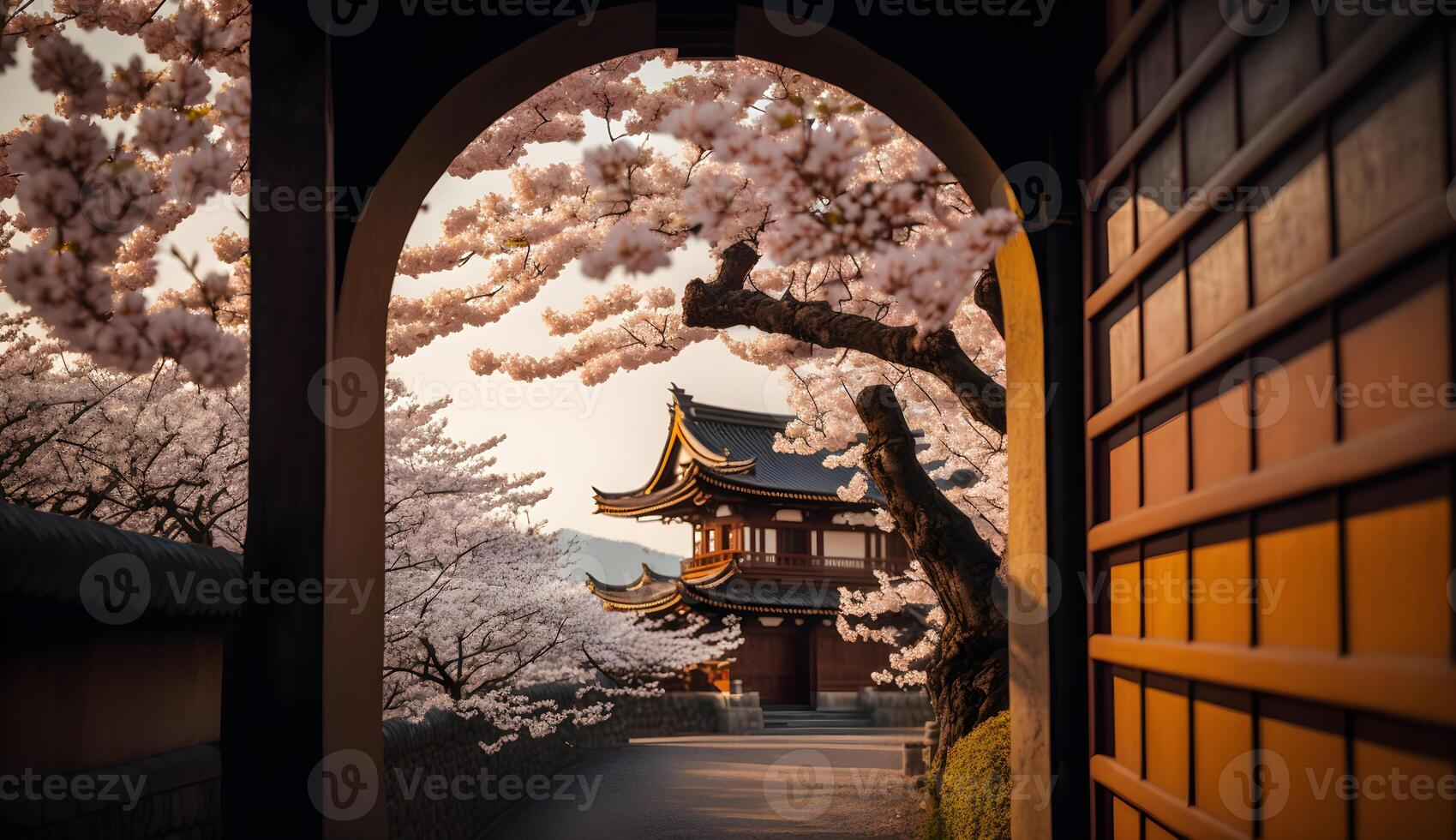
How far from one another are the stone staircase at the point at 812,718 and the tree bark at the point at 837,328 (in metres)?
17.8

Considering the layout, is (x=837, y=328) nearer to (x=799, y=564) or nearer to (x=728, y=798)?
(x=728, y=798)

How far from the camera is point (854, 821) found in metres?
10.4

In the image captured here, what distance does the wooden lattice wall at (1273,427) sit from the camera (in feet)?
4.97

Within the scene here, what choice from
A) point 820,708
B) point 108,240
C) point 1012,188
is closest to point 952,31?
point 1012,188

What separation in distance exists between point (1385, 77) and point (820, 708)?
2610 cm

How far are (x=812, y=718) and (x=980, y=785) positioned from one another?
19.9 meters

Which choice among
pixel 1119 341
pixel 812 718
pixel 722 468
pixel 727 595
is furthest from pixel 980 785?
pixel 722 468

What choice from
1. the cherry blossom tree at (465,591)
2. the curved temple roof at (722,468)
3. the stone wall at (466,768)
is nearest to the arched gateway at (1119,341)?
the stone wall at (466,768)

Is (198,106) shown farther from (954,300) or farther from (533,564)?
(533,564)

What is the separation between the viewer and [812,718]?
25375 millimetres

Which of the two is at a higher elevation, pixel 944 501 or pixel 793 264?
pixel 793 264

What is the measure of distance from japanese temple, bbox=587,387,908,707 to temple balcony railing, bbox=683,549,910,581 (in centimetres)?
3

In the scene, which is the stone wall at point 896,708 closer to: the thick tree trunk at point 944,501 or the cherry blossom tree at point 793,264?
the cherry blossom tree at point 793,264

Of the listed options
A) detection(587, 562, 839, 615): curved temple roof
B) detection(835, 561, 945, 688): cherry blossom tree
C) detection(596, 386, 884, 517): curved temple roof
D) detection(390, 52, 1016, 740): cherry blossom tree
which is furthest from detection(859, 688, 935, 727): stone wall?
detection(390, 52, 1016, 740): cherry blossom tree
